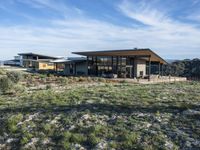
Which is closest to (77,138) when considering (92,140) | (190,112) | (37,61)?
(92,140)

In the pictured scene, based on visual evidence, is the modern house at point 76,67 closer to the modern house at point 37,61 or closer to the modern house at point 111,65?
the modern house at point 111,65

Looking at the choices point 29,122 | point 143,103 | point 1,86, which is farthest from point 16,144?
point 1,86

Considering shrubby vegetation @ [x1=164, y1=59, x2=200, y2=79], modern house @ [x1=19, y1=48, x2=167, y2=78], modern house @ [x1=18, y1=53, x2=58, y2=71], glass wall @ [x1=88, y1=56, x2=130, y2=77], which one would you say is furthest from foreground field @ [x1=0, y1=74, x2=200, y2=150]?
modern house @ [x1=18, y1=53, x2=58, y2=71]

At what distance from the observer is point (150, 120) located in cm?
955

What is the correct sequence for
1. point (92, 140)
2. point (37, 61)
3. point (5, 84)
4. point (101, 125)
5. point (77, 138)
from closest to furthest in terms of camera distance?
point (92, 140)
point (77, 138)
point (101, 125)
point (5, 84)
point (37, 61)

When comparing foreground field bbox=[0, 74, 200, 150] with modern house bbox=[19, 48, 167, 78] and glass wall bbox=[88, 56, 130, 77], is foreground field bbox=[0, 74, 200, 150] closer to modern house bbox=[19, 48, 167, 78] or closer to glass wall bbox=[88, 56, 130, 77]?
modern house bbox=[19, 48, 167, 78]

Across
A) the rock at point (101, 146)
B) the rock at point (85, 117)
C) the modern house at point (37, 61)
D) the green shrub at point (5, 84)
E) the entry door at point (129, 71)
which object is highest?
the modern house at point (37, 61)

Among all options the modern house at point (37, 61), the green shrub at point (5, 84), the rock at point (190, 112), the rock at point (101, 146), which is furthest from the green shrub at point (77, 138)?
the modern house at point (37, 61)

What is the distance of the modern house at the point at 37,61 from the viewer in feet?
187

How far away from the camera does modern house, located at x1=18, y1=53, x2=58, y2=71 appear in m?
57.0

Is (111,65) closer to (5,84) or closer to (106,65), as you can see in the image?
(106,65)

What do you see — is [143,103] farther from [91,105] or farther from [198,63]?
[198,63]

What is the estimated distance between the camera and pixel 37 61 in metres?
57.2

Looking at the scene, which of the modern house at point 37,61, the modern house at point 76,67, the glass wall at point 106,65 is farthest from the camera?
the modern house at point 37,61
